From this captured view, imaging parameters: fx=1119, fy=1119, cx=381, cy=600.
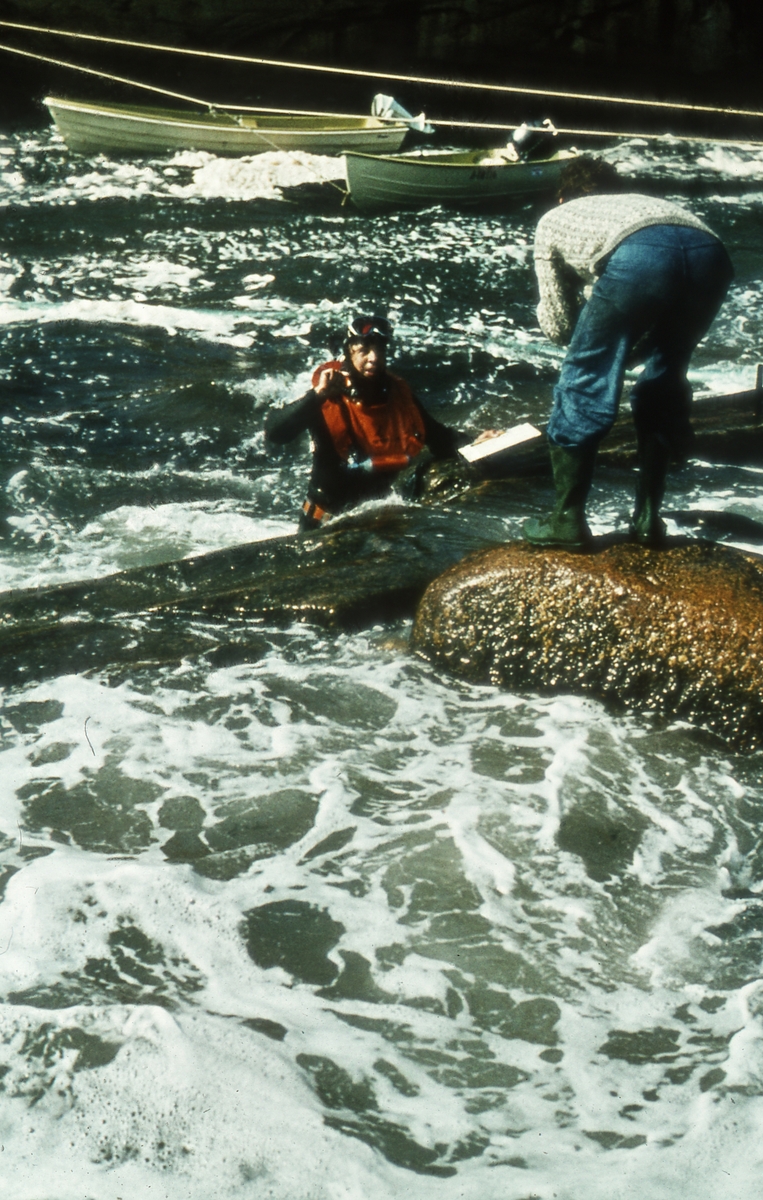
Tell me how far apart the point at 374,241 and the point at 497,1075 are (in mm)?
13108

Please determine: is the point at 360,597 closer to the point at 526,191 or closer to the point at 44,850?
the point at 44,850

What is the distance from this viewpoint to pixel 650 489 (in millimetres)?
4348

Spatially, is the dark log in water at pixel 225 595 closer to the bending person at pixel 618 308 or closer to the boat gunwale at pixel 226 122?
the bending person at pixel 618 308

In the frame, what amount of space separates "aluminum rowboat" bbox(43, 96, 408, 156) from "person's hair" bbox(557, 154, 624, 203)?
14.8 m

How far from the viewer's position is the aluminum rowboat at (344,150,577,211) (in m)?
15.2

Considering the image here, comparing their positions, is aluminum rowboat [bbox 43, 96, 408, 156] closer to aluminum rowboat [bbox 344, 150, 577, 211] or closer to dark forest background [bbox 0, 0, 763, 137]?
aluminum rowboat [bbox 344, 150, 577, 211]

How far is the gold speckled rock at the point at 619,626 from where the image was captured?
4.06 m

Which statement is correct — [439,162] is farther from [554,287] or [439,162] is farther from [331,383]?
[554,287]

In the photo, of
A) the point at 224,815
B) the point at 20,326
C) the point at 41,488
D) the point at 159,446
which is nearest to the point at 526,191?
the point at 20,326

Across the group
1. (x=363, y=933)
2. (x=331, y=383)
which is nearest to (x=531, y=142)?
(x=331, y=383)

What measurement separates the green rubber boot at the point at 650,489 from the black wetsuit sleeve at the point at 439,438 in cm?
177

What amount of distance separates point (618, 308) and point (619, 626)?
3.86 feet

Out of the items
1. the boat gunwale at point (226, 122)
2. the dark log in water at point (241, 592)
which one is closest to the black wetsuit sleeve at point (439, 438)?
the dark log in water at point (241, 592)

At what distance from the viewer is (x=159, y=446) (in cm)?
836
